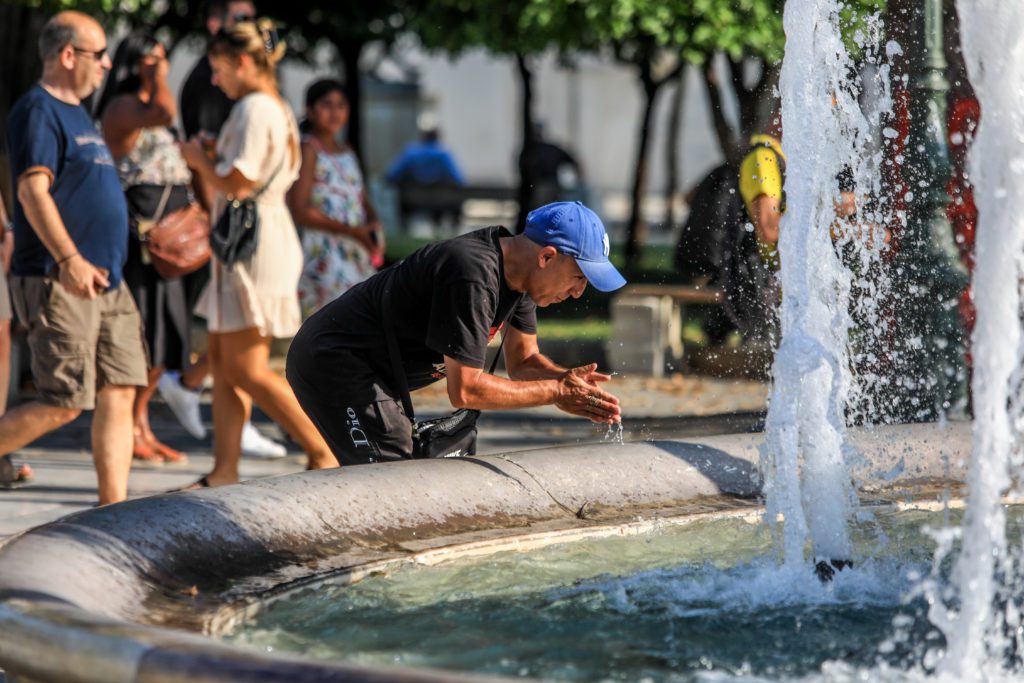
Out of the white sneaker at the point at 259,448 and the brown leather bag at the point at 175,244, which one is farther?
the white sneaker at the point at 259,448

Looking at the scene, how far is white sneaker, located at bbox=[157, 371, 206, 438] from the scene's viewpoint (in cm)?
761

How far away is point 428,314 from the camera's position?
4.32 m

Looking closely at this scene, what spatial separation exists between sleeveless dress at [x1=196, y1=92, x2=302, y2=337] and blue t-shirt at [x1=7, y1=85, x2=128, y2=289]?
1.73ft

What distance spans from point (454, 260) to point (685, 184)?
31.8m

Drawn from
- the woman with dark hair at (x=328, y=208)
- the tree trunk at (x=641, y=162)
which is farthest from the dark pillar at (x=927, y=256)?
the tree trunk at (x=641, y=162)

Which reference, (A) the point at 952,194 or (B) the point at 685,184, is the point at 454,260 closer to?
(A) the point at 952,194

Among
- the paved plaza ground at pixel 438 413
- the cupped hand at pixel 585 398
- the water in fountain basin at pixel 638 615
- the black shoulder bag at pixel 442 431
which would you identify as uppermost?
the cupped hand at pixel 585 398

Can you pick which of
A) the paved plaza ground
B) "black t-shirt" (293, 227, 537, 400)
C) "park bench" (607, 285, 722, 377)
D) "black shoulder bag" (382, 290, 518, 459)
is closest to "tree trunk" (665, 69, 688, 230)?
"park bench" (607, 285, 722, 377)

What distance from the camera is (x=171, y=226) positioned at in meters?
6.66

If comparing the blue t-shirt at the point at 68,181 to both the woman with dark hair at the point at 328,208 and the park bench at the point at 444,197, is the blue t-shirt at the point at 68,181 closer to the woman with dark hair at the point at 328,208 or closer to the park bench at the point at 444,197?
the woman with dark hair at the point at 328,208

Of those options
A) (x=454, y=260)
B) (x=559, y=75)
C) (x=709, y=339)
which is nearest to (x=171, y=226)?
(x=454, y=260)

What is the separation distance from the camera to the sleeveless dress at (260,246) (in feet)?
20.0

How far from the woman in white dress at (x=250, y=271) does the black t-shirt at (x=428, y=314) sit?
1.54m

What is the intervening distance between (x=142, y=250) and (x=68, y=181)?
1063 millimetres
